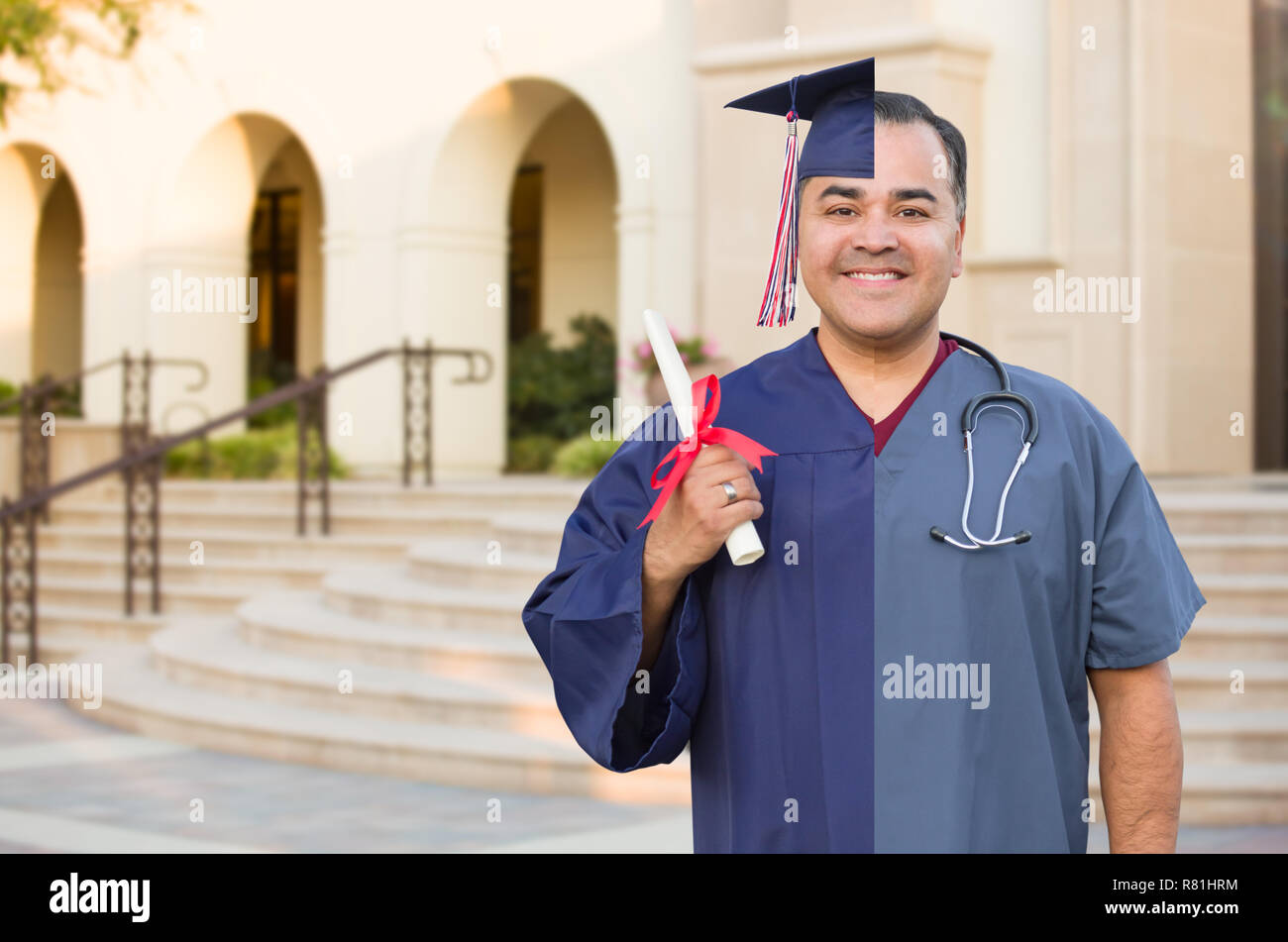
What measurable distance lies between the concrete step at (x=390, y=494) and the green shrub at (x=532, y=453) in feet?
3.99

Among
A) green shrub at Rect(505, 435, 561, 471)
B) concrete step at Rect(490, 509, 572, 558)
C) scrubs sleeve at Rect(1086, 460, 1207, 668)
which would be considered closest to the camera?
scrubs sleeve at Rect(1086, 460, 1207, 668)

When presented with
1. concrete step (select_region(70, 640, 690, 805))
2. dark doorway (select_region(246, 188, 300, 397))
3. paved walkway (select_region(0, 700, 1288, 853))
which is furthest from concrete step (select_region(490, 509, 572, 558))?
dark doorway (select_region(246, 188, 300, 397))

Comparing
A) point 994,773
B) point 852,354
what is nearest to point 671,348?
point 852,354

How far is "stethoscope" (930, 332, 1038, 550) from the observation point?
231cm

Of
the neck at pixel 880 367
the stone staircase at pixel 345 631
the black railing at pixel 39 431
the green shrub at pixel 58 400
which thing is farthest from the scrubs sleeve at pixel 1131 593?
the green shrub at pixel 58 400

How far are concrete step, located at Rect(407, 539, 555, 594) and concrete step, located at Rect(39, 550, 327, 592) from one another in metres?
Result: 1.64

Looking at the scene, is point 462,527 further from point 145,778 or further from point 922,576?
point 922,576

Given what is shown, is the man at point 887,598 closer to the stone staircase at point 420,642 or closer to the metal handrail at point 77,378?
the stone staircase at point 420,642

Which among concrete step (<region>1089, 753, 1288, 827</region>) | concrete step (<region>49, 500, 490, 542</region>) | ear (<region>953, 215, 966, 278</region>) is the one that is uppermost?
ear (<region>953, 215, 966, 278</region>)

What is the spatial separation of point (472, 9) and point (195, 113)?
3.61 meters

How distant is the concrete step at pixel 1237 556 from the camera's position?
8305 mm

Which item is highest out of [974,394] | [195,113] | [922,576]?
[195,113]

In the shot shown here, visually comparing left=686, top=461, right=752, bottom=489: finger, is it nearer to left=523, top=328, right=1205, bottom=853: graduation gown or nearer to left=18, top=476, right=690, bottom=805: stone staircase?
left=523, top=328, right=1205, bottom=853: graduation gown

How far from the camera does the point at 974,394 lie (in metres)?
2.47
